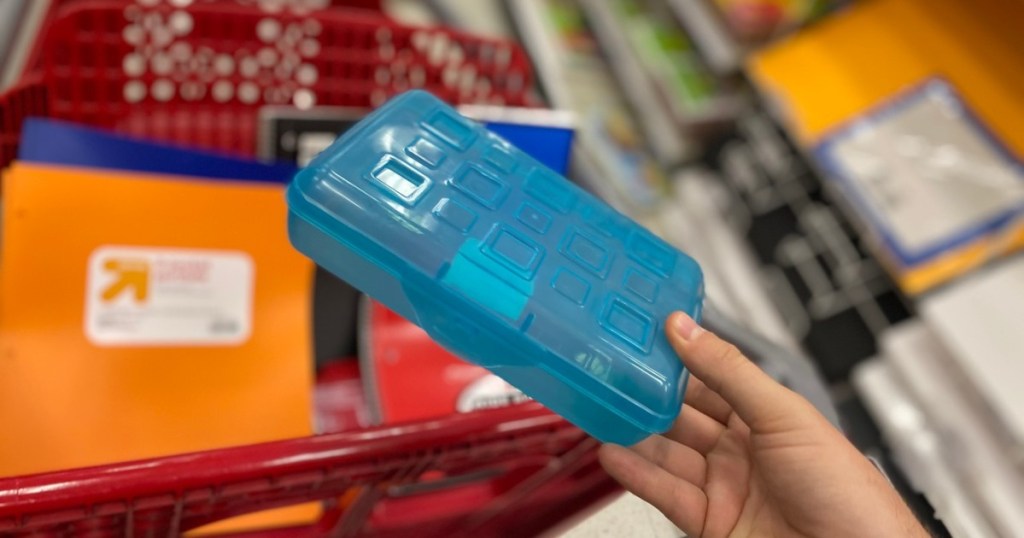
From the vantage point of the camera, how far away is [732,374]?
51 cm

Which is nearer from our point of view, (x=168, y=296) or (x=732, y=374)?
(x=732, y=374)

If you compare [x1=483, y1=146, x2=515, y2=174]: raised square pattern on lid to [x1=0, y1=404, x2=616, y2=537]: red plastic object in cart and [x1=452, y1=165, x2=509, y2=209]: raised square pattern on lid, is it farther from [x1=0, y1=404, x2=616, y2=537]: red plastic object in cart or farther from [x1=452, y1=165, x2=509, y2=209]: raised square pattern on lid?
[x1=0, y1=404, x2=616, y2=537]: red plastic object in cart

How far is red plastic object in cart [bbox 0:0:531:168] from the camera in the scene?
31.9 inches

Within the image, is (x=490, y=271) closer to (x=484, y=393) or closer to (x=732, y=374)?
(x=732, y=374)

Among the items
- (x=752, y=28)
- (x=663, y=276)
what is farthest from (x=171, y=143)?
(x=752, y=28)

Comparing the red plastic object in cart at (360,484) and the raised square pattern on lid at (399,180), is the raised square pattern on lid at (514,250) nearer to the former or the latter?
the raised square pattern on lid at (399,180)

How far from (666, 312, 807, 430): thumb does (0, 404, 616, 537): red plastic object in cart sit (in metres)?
0.14

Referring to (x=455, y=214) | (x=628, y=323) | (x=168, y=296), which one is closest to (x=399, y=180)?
(x=455, y=214)

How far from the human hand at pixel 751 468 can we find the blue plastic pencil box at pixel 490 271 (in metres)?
0.04

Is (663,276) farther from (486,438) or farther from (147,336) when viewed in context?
(147,336)

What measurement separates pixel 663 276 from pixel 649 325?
0.18 ft

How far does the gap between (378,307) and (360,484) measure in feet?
1.14

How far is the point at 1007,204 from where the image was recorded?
1.03 metres

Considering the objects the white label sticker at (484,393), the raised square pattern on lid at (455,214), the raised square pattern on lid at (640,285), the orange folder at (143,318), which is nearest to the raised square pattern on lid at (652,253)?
the raised square pattern on lid at (640,285)
